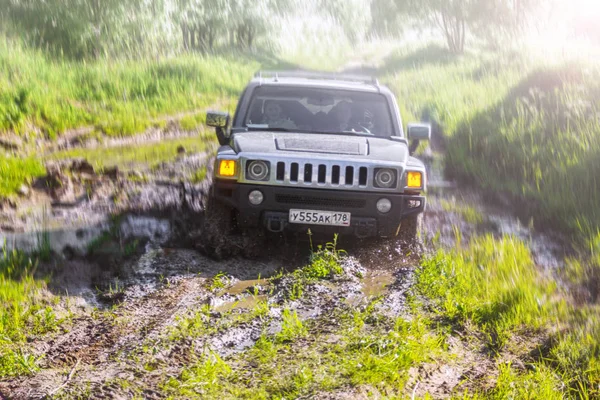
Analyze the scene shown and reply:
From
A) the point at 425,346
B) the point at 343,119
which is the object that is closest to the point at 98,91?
the point at 343,119

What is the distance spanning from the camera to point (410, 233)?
18.4 ft

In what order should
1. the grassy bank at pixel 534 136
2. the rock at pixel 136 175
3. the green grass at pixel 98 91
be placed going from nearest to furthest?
1. the grassy bank at pixel 534 136
2. the rock at pixel 136 175
3. the green grass at pixel 98 91

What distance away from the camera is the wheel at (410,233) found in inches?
219

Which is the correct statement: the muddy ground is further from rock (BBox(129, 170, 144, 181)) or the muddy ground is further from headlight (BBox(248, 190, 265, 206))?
headlight (BBox(248, 190, 265, 206))

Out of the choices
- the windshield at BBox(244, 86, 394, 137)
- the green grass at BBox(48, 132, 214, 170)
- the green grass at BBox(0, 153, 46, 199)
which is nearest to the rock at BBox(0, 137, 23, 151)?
the green grass at BBox(48, 132, 214, 170)

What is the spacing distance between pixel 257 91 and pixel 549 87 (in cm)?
733

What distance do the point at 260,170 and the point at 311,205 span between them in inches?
19.5

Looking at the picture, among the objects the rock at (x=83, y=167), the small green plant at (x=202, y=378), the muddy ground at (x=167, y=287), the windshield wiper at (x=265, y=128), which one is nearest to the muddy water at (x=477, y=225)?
the muddy ground at (x=167, y=287)

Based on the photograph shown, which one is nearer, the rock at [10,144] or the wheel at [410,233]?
the wheel at [410,233]

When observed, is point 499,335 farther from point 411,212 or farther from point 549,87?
point 549,87

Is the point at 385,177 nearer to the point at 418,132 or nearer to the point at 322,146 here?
the point at 322,146

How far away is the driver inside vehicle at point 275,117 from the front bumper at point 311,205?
1.12m

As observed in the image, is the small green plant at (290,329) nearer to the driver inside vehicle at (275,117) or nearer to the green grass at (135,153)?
the driver inside vehicle at (275,117)

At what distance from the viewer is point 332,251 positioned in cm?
553
